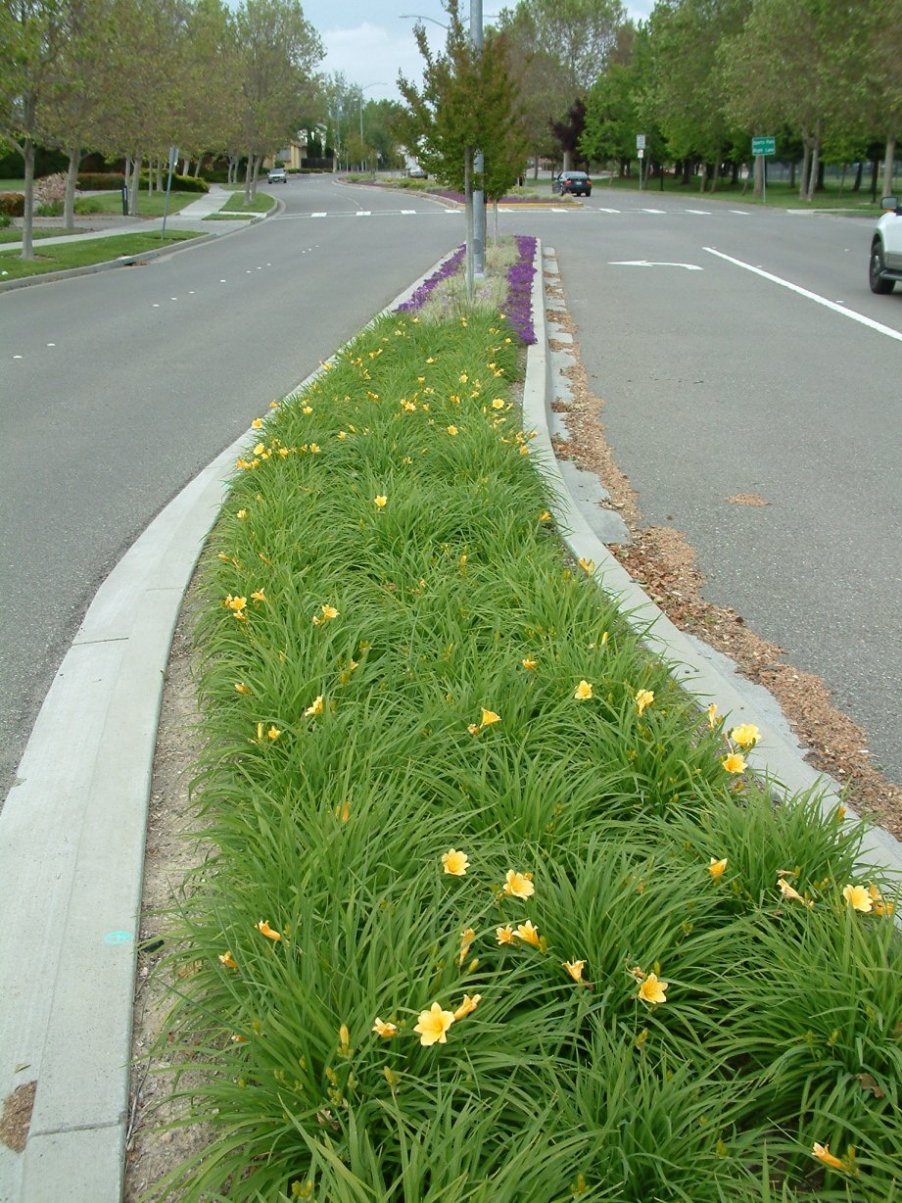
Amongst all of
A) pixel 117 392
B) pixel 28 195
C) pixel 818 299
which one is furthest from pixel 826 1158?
pixel 28 195

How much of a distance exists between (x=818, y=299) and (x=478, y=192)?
500 centimetres

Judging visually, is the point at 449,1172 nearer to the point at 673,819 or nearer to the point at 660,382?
the point at 673,819

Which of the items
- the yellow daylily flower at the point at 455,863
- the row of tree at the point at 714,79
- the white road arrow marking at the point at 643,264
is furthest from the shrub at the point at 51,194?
the yellow daylily flower at the point at 455,863

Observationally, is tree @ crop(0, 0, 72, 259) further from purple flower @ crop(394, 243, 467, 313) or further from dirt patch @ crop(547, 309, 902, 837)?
dirt patch @ crop(547, 309, 902, 837)

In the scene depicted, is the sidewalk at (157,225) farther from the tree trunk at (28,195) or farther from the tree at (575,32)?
the tree at (575,32)

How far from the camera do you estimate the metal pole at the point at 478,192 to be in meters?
13.2

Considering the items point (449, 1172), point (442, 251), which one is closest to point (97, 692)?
point (449, 1172)

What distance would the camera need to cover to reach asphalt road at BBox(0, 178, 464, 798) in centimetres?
483

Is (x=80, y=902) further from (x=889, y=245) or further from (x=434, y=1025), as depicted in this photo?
(x=889, y=245)

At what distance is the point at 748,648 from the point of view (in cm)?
424

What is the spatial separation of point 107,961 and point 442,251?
916 inches

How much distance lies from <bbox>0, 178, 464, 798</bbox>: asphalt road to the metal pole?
4.75ft

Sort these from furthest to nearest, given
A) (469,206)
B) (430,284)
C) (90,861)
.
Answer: (430,284) < (469,206) < (90,861)

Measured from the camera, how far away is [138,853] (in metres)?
2.79
